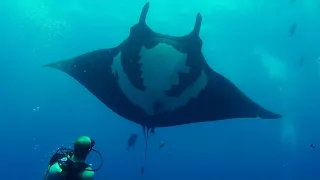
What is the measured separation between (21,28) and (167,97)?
27.8m

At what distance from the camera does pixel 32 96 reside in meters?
41.9

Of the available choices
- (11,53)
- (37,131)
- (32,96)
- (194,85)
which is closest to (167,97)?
(194,85)

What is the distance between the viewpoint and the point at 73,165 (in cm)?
250

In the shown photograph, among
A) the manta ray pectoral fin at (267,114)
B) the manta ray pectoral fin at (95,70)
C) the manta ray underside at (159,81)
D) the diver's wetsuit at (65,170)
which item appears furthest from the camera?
the manta ray pectoral fin at (95,70)

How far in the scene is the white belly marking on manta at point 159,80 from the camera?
5070mm

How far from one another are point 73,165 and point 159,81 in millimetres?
3004

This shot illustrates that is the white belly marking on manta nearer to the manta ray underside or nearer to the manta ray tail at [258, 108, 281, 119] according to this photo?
the manta ray underside

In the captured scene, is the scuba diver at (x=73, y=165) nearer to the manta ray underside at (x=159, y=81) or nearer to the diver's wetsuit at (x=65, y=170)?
the diver's wetsuit at (x=65, y=170)

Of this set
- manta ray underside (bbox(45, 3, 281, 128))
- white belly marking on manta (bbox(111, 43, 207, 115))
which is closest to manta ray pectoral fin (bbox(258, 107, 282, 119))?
manta ray underside (bbox(45, 3, 281, 128))

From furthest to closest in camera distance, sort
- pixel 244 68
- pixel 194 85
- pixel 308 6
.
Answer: pixel 244 68 → pixel 308 6 → pixel 194 85

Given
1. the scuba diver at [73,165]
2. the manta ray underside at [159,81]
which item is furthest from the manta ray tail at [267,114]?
the scuba diver at [73,165]

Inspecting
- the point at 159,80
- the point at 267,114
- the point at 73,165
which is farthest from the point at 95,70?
the point at 73,165

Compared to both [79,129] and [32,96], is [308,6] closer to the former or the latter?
[32,96]

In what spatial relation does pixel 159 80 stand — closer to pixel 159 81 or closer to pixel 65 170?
pixel 159 81
